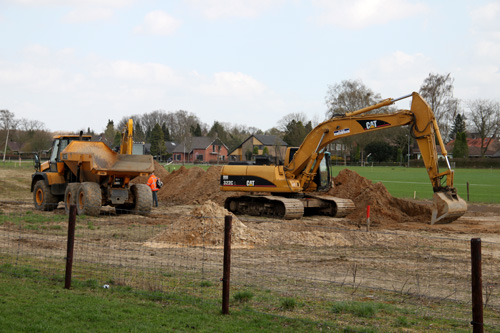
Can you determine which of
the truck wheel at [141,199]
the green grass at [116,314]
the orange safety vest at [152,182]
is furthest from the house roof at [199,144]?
the green grass at [116,314]

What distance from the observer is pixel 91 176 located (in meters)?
20.5

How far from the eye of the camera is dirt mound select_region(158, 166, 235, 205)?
94.6ft

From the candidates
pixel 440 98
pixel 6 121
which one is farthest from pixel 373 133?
pixel 6 121

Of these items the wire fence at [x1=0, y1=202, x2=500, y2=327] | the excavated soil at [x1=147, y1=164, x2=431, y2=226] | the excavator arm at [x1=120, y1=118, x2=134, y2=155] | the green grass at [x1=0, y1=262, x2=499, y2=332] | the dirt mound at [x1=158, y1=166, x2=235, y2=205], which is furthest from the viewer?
the dirt mound at [x1=158, y1=166, x2=235, y2=205]

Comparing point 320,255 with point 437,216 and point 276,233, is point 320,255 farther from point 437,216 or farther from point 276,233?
point 437,216

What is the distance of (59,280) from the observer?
9.09m

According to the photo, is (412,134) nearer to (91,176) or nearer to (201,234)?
(201,234)

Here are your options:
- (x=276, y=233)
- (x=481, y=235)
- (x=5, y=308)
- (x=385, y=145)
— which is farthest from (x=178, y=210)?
(x=385, y=145)

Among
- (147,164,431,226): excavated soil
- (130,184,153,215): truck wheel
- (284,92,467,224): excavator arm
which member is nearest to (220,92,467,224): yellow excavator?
(284,92,467,224): excavator arm

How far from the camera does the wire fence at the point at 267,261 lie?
896 centimetres

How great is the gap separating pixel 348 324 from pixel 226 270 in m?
1.69

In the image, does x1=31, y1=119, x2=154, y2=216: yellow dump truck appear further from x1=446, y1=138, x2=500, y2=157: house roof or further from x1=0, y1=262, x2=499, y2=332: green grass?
x1=446, y1=138, x2=500, y2=157: house roof

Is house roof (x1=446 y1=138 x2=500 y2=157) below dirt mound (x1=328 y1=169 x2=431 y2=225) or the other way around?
the other way around

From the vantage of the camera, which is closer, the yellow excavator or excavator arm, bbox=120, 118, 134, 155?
the yellow excavator
